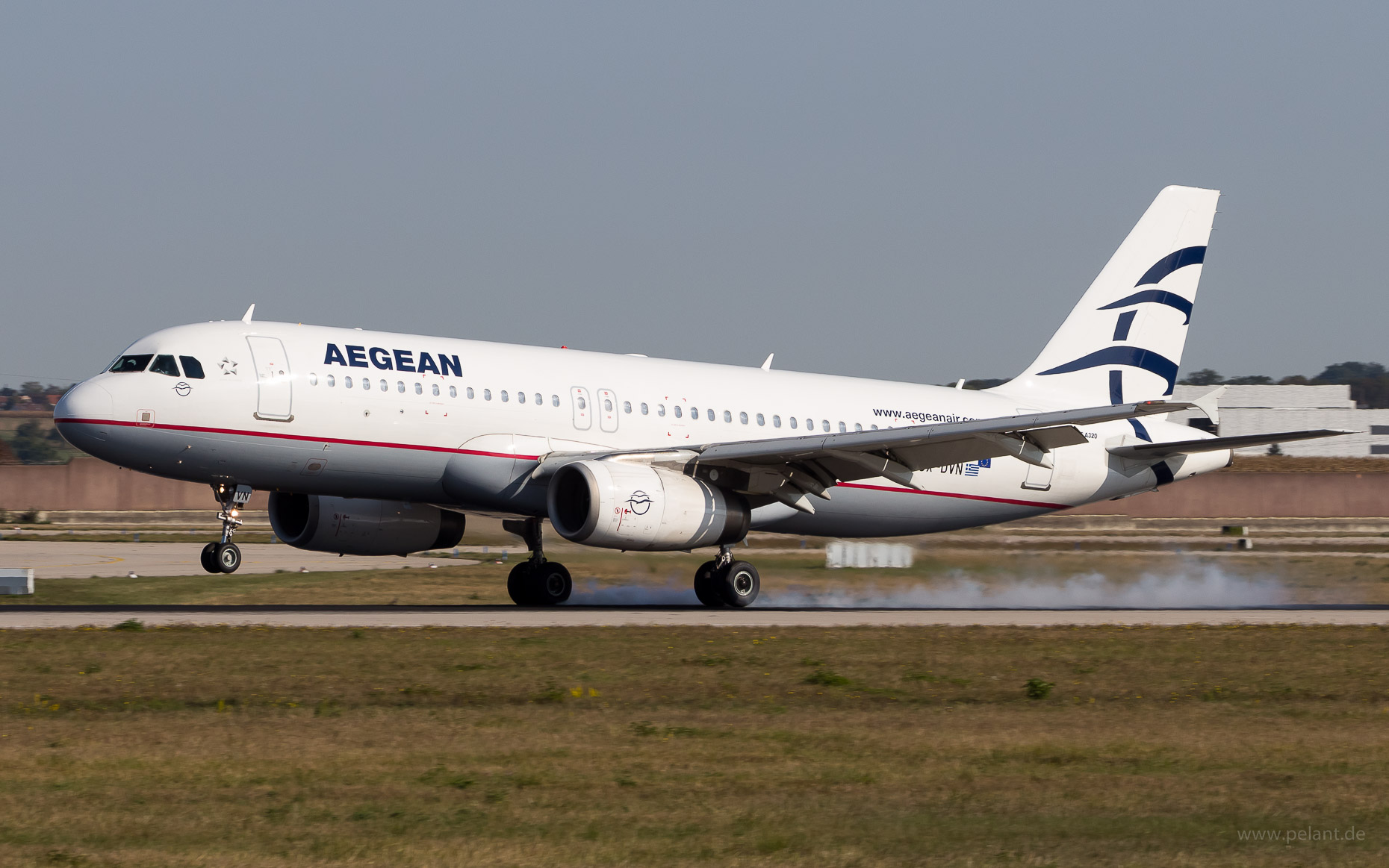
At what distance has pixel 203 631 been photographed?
20.6 m

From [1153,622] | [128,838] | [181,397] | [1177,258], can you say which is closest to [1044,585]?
[1153,622]

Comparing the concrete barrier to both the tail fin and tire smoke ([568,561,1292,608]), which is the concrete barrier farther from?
tire smoke ([568,561,1292,608])

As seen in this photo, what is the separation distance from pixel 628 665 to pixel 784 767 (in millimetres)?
6367

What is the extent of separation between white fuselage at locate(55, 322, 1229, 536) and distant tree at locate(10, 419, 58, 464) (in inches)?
4547

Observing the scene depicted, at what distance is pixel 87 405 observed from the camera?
24.3m

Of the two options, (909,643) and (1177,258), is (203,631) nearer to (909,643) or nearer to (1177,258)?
(909,643)

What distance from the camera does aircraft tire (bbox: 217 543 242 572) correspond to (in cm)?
2386

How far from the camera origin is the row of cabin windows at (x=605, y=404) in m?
25.7

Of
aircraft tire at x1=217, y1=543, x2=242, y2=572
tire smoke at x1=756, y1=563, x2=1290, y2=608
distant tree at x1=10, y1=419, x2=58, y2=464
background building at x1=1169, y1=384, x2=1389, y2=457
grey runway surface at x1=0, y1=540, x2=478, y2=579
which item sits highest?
background building at x1=1169, y1=384, x2=1389, y2=457

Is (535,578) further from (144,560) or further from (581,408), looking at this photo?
(144,560)

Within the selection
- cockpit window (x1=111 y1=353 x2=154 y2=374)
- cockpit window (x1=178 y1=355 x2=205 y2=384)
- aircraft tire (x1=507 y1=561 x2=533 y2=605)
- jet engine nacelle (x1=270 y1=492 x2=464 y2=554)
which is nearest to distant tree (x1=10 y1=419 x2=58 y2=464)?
jet engine nacelle (x1=270 y1=492 x2=464 y2=554)

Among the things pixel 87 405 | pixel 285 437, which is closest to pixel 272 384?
pixel 285 437

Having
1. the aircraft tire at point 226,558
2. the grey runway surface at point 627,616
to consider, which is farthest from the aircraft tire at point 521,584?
the aircraft tire at point 226,558

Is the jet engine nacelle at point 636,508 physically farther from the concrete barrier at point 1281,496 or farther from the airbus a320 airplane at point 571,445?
the concrete barrier at point 1281,496
